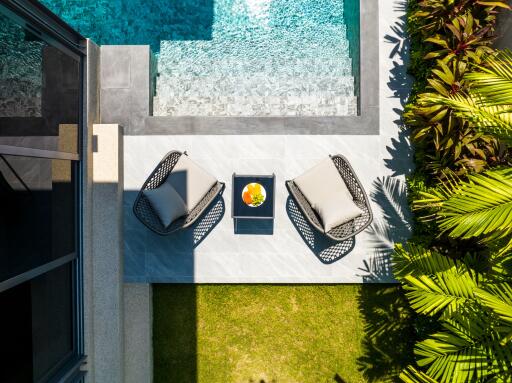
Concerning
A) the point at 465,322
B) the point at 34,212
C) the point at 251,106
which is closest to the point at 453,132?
the point at 465,322

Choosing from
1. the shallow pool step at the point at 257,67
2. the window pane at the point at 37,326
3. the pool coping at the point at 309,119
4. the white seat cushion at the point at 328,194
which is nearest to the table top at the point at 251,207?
the white seat cushion at the point at 328,194

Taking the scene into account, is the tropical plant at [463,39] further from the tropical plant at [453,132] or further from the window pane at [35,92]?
the window pane at [35,92]

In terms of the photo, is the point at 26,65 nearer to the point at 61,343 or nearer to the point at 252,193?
the point at 252,193

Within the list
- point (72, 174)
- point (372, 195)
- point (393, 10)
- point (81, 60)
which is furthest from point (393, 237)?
point (81, 60)

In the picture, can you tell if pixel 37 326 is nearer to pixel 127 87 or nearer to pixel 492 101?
pixel 127 87

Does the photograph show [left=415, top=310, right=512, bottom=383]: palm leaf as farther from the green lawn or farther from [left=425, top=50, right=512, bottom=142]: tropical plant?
the green lawn

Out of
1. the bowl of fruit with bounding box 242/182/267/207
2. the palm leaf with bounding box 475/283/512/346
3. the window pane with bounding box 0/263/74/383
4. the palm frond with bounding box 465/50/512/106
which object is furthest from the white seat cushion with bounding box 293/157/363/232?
the window pane with bounding box 0/263/74/383
